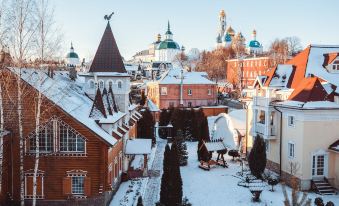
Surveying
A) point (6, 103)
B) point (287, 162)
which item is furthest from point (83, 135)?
point (287, 162)

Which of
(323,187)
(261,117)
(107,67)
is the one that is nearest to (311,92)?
(323,187)

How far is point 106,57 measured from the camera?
2970 centimetres

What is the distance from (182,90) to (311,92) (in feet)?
122

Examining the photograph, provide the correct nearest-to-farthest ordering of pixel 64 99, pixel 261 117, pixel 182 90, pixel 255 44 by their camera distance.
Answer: pixel 64 99
pixel 261 117
pixel 182 90
pixel 255 44

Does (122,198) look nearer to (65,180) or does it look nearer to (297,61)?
(65,180)

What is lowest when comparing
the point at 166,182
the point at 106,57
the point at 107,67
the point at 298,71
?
the point at 166,182

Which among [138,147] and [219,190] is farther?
[138,147]

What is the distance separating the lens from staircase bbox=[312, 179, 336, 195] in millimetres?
25328

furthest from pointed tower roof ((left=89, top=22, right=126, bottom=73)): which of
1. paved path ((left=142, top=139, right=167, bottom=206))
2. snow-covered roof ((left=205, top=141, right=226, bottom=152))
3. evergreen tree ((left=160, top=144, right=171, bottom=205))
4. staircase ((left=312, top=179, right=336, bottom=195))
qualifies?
staircase ((left=312, top=179, right=336, bottom=195))

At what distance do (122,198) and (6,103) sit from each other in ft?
28.4

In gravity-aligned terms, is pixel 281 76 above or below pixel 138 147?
above

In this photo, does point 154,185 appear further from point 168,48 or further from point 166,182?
point 168,48

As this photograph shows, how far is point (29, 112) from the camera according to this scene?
2153 centimetres

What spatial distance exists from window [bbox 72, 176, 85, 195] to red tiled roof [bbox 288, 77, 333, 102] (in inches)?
586
